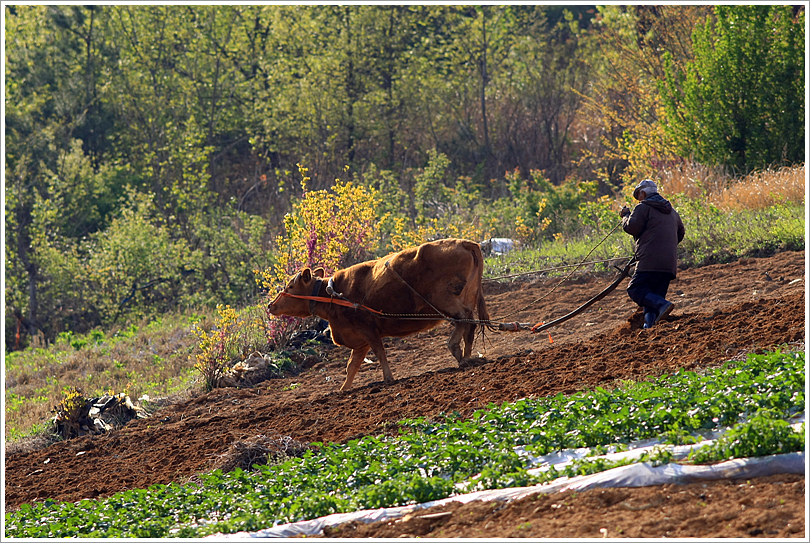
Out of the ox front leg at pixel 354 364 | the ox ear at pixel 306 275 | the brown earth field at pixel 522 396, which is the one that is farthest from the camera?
the ox ear at pixel 306 275

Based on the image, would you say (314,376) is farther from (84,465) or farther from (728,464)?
(728,464)

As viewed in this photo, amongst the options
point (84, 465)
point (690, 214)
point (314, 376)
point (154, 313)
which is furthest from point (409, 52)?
point (84, 465)

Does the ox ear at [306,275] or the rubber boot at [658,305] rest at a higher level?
the ox ear at [306,275]

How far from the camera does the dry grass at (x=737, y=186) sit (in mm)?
15344

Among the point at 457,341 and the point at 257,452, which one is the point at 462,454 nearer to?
the point at 257,452

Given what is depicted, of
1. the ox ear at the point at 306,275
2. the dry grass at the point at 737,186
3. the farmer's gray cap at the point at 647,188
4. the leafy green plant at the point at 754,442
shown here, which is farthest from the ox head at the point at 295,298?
the dry grass at the point at 737,186

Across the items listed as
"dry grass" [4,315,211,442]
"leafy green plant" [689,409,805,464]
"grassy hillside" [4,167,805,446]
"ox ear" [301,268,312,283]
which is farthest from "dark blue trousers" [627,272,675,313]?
"dry grass" [4,315,211,442]

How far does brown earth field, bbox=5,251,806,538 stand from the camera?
454 centimetres

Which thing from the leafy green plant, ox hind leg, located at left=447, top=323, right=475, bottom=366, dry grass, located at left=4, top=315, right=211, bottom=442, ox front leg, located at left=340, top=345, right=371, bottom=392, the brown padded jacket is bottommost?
dry grass, located at left=4, top=315, right=211, bottom=442

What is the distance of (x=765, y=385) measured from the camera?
5793 mm

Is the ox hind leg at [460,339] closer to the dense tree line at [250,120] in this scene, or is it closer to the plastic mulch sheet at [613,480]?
the plastic mulch sheet at [613,480]

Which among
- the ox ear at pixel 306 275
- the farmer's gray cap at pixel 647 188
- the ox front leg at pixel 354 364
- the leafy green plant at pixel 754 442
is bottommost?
the ox front leg at pixel 354 364

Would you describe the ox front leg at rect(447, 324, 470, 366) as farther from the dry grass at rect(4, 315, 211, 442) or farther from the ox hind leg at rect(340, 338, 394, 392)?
the dry grass at rect(4, 315, 211, 442)

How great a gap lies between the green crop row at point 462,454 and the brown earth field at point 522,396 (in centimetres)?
38
